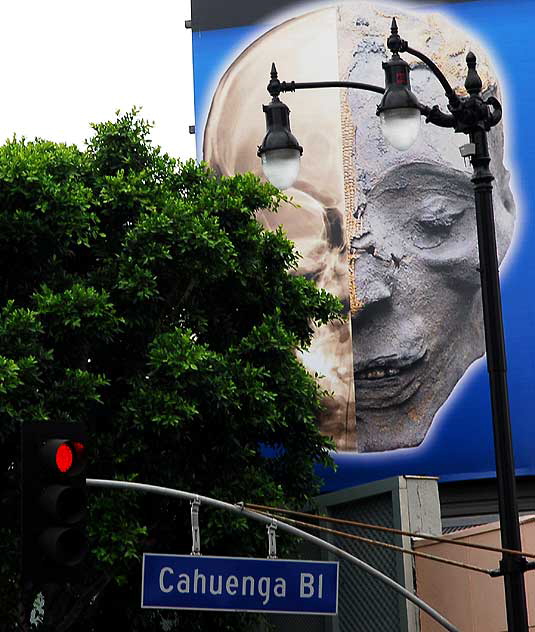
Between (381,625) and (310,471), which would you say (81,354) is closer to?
(310,471)

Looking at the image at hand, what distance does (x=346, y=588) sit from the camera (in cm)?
2398

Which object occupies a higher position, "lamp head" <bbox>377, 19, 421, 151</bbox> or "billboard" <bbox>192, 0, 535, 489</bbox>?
"billboard" <bbox>192, 0, 535, 489</bbox>

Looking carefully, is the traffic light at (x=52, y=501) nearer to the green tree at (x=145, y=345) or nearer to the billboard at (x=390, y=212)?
the green tree at (x=145, y=345)

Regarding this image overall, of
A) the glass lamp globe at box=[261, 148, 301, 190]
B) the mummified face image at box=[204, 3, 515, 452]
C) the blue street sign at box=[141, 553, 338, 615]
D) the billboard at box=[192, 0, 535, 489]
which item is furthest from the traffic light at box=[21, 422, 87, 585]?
the mummified face image at box=[204, 3, 515, 452]

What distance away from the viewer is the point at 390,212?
1141 inches

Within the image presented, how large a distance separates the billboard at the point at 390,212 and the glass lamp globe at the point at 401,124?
51.5 ft

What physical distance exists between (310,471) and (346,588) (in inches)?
117

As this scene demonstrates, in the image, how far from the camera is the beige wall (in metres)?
20.5

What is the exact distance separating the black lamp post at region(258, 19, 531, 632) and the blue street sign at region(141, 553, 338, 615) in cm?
237

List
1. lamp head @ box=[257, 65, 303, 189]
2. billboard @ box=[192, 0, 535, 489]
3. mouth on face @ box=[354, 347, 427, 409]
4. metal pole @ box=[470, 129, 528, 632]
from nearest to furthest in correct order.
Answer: metal pole @ box=[470, 129, 528, 632], lamp head @ box=[257, 65, 303, 189], billboard @ box=[192, 0, 535, 489], mouth on face @ box=[354, 347, 427, 409]

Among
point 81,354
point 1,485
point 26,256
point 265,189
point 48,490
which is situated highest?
point 265,189

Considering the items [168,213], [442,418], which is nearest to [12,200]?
[168,213]

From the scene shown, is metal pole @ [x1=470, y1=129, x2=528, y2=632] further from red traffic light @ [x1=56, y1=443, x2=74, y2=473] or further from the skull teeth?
the skull teeth

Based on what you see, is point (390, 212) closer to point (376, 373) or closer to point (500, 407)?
point (376, 373)
